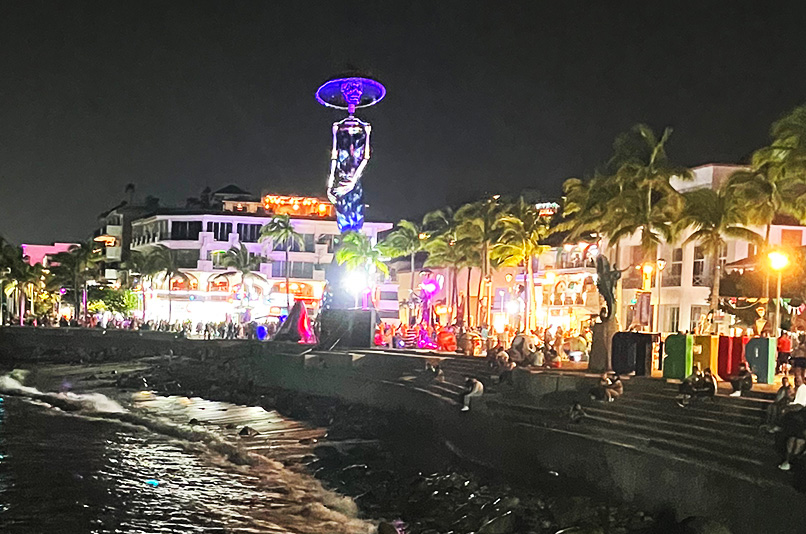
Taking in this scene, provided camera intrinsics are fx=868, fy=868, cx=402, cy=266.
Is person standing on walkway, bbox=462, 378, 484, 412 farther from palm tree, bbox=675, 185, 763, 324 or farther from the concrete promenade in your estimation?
palm tree, bbox=675, 185, 763, 324

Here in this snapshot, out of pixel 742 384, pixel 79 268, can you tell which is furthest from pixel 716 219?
pixel 79 268

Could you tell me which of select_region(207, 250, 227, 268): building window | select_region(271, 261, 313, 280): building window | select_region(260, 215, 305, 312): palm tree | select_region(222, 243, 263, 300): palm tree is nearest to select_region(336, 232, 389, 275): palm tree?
select_region(260, 215, 305, 312): palm tree

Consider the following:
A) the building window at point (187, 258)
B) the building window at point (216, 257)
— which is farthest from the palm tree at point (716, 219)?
the building window at point (187, 258)

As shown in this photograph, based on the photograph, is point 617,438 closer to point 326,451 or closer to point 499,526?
point 499,526

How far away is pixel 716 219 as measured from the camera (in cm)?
3503

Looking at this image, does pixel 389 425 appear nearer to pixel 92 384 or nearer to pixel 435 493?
pixel 435 493

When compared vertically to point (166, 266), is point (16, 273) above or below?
below

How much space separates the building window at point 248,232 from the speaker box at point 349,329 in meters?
46.6

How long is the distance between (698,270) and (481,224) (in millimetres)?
19480

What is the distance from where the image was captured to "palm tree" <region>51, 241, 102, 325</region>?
97.8 m

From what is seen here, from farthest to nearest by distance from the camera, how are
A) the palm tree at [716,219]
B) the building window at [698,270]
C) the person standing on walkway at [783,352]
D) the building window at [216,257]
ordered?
1. the building window at [216,257]
2. the building window at [698,270]
3. the palm tree at [716,219]
4. the person standing on walkway at [783,352]

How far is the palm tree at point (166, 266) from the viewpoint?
87.8m

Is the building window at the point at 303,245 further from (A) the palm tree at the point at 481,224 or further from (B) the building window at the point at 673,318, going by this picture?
(B) the building window at the point at 673,318

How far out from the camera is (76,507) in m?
21.7
